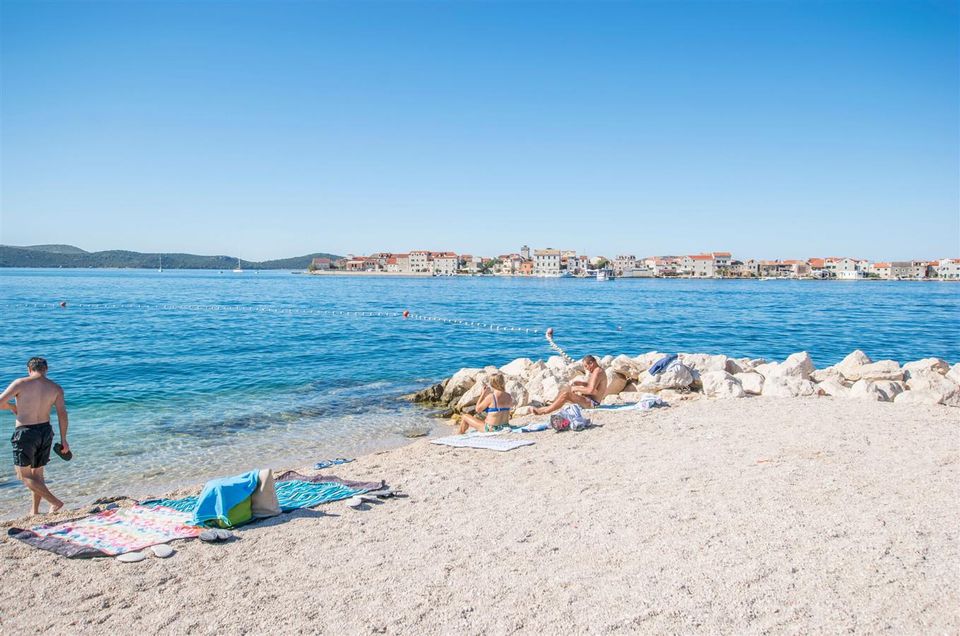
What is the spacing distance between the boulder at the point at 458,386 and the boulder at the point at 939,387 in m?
9.36

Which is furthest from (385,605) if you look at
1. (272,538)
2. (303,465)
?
(303,465)

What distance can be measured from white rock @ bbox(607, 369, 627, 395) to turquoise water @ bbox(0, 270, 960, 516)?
4282 millimetres

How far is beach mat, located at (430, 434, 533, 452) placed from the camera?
30.1 feet

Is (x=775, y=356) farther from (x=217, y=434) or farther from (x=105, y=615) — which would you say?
(x=105, y=615)

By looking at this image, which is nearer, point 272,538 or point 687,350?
point 272,538

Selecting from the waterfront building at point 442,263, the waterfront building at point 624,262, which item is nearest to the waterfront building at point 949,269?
the waterfront building at point 624,262

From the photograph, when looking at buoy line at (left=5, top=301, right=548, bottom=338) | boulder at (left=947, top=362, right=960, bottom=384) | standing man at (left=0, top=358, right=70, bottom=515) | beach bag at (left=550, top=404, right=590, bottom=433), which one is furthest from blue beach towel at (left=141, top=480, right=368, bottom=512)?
buoy line at (left=5, top=301, right=548, bottom=338)

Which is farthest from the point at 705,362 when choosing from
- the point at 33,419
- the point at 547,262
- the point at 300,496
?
the point at 547,262

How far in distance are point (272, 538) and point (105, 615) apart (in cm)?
163

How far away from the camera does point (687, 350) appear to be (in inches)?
1032

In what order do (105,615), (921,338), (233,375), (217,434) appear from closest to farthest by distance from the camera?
(105,615) → (217,434) → (233,375) → (921,338)

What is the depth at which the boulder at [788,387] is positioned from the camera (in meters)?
12.2

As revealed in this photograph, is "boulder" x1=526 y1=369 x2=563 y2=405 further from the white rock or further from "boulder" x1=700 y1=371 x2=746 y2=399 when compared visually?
"boulder" x1=700 y1=371 x2=746 y2=399

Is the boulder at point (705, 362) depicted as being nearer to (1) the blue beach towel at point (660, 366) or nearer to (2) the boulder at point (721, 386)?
(1) the blue beach towel at point (660, 366)
